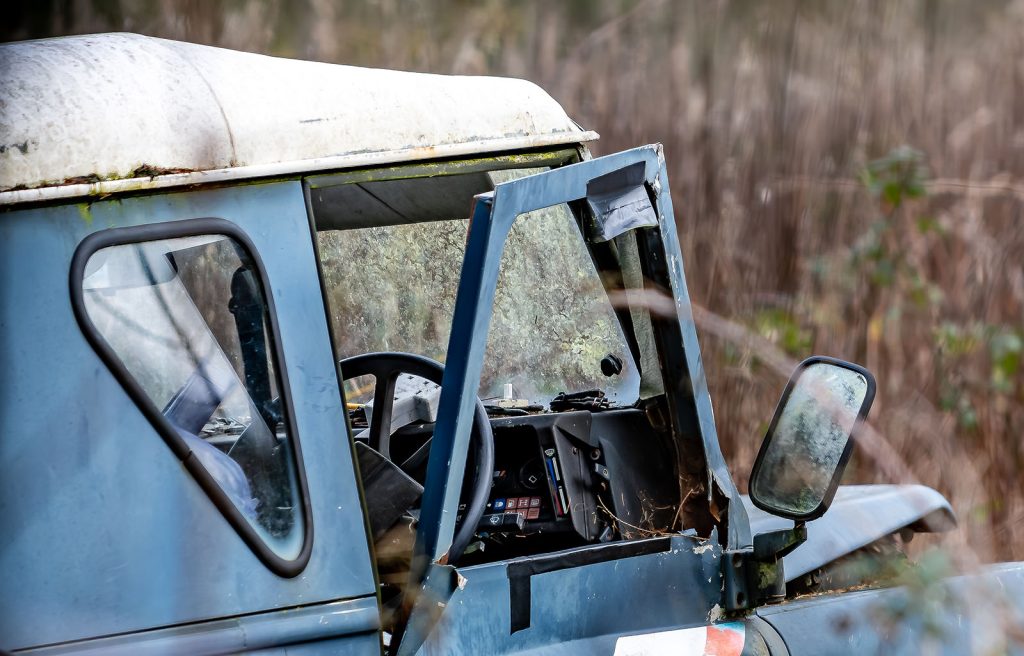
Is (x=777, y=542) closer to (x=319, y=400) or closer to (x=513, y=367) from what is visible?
(x=513, y=367)

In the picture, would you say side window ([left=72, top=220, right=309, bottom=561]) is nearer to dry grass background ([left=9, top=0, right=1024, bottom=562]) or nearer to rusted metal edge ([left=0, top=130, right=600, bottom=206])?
rusted metal edge ([left=0, top=130, right=600, bottom=206])

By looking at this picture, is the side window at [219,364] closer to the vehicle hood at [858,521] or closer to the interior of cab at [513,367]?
the interior of cab at [513,367]

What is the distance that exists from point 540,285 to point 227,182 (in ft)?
3.20

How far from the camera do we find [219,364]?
1.83 meters

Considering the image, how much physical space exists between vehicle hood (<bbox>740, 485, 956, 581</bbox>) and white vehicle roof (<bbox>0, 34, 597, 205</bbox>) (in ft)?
4.74

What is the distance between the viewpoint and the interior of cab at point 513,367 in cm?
245

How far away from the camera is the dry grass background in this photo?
5.12 m

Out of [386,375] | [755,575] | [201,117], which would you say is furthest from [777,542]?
[201,117]

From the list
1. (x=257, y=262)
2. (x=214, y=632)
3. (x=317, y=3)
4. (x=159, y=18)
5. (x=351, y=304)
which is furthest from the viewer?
(x=317, y=3)

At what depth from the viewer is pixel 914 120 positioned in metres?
5.36

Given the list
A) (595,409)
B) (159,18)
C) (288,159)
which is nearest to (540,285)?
(595,409)

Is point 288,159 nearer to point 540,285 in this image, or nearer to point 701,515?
point 540,285

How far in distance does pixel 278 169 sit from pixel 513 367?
3.68 feet

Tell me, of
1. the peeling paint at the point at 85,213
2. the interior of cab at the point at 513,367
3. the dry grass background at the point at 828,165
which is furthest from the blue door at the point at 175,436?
A: the dry grass background at the point at 828,165
